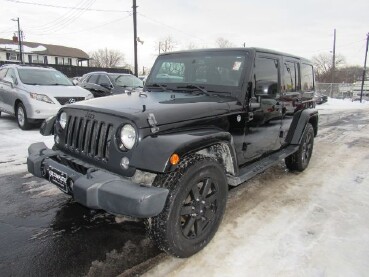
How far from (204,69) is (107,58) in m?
90.0

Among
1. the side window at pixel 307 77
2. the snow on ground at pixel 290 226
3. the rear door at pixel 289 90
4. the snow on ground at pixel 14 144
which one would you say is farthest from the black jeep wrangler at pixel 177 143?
the snow on ground at pixel 14 144

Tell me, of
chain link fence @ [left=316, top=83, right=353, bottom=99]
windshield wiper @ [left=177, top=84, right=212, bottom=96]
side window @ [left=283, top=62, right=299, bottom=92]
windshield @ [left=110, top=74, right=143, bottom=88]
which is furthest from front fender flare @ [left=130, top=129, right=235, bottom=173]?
chain link fence @ [left=316, top=83, right=353, bottom=99]

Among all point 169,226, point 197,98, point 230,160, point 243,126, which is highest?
point 197,98

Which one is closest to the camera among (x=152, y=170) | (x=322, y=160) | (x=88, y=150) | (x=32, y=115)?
(x=152, y=170)

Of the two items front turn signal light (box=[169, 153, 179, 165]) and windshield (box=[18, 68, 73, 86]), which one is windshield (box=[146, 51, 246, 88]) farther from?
windshield (box=[18, 68, 73, 86])

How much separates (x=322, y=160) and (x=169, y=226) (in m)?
4.83

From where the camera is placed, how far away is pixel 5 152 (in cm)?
671

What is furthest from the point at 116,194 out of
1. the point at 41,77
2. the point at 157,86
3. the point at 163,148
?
Result: the point at 41,77

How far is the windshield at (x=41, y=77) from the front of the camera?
31.2ft

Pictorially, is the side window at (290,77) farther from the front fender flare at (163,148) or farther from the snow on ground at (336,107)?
the snow on ground at (336,107)

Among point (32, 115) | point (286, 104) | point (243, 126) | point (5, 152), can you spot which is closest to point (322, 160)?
point (286, 104)

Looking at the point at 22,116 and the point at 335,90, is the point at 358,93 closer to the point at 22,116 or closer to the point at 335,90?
the point at 335,90

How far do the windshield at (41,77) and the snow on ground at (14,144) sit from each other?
137 centimetres

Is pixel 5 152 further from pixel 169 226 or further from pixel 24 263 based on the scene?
pixel 169 226
